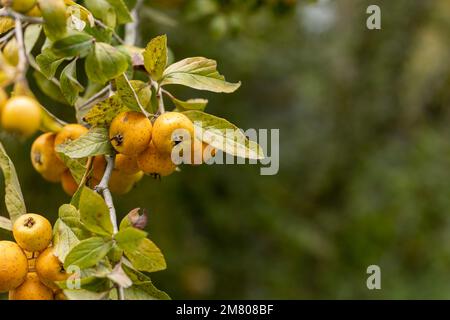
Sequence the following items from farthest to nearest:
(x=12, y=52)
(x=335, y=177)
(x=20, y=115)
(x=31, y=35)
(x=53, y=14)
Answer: (x=335, y=177) → (x=31, y=35) → (x=12, y=52) → (x=53, y=14) → (x=20, y=115)

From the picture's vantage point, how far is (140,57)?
0.90 metres

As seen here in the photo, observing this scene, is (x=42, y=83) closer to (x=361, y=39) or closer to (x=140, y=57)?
(x=140, y=57)

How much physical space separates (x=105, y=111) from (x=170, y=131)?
11cm

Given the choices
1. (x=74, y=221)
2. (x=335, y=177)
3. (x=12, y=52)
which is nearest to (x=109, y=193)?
(x=74, y=221)

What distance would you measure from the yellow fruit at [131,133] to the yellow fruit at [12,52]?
194mm

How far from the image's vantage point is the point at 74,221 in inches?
28.9

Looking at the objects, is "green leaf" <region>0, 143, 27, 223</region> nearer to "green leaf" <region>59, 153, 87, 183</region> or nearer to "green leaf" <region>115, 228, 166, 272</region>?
"green leaf" <region>59, 153, 87, 183</region>

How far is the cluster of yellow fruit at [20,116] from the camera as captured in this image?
53 centimetres

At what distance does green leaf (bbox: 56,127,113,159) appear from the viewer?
75 cm

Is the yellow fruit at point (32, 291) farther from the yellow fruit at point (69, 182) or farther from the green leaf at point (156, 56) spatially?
the green leaf at point (156, 56)

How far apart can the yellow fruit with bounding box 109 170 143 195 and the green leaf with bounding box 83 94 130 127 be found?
10 centimetres

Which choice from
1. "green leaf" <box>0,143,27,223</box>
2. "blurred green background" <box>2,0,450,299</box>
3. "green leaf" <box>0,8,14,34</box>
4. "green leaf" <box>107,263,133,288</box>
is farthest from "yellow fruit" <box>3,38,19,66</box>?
"blurred green background" <box>2,0,450,299</box>

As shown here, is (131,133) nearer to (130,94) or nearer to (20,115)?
(130,94)
